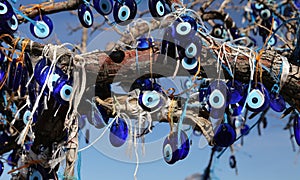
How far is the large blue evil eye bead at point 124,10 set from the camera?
4.17 feet

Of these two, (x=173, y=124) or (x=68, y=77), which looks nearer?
(x=68, y=77)

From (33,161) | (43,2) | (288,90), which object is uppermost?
(43,2)

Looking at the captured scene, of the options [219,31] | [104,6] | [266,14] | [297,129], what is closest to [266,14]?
[266,14]

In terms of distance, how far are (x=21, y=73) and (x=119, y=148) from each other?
37 cm

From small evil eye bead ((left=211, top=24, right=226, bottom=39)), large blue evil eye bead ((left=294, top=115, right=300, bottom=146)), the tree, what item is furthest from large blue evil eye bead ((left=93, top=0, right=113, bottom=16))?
small evil eye bead ((left=211, top=24, right=226, bottom=39))

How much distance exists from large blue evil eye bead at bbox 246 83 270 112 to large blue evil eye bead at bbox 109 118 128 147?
1.18ft

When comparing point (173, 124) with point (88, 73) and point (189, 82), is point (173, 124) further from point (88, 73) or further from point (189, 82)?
point (88, 73)

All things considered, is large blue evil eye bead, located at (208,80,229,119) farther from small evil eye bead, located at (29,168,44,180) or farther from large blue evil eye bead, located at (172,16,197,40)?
small evil eye bead, located at (29,168,44,180)

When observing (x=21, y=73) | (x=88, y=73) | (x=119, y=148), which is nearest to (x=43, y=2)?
(x=21, y=73)

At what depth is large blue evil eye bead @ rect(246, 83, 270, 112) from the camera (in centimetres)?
119

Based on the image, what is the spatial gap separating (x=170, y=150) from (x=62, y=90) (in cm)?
32

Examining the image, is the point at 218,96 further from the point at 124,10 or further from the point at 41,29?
the point at 41,29

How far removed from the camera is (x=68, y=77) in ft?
3.98

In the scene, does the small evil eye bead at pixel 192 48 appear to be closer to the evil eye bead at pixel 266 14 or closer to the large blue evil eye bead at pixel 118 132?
the large blue evil eye bead at pixel 118 132
